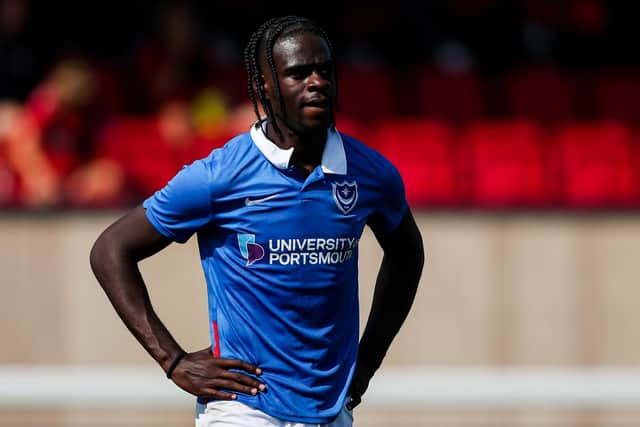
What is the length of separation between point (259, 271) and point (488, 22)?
23.5 feet

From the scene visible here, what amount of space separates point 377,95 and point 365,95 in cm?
Result: 9

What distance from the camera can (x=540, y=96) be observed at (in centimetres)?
937

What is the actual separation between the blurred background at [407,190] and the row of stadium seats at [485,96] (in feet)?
0.05

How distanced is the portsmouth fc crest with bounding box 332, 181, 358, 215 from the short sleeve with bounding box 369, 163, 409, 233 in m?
0.12

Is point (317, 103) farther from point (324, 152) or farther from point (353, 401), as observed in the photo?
point (353, 401)

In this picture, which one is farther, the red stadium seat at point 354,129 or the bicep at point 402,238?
the red stadium seat at point 354,129

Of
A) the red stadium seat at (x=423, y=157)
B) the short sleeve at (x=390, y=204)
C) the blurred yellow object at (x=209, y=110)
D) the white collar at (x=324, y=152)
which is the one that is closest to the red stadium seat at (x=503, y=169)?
the red stadium seat at (x=423, y=157)

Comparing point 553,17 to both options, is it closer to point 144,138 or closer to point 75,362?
point 144,138

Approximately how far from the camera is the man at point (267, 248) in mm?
3535

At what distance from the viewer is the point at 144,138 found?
8281mm

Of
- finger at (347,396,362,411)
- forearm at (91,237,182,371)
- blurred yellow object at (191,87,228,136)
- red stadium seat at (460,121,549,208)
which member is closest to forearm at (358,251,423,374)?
finger at (347,396,362,411)

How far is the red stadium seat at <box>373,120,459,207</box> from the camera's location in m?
8.05

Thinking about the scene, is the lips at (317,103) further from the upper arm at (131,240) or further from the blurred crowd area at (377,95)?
the blurred crowd area at (377,95)

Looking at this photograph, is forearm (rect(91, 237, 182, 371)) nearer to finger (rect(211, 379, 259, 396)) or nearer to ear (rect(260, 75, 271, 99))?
finger (rect(211, 379, 259, 396))
